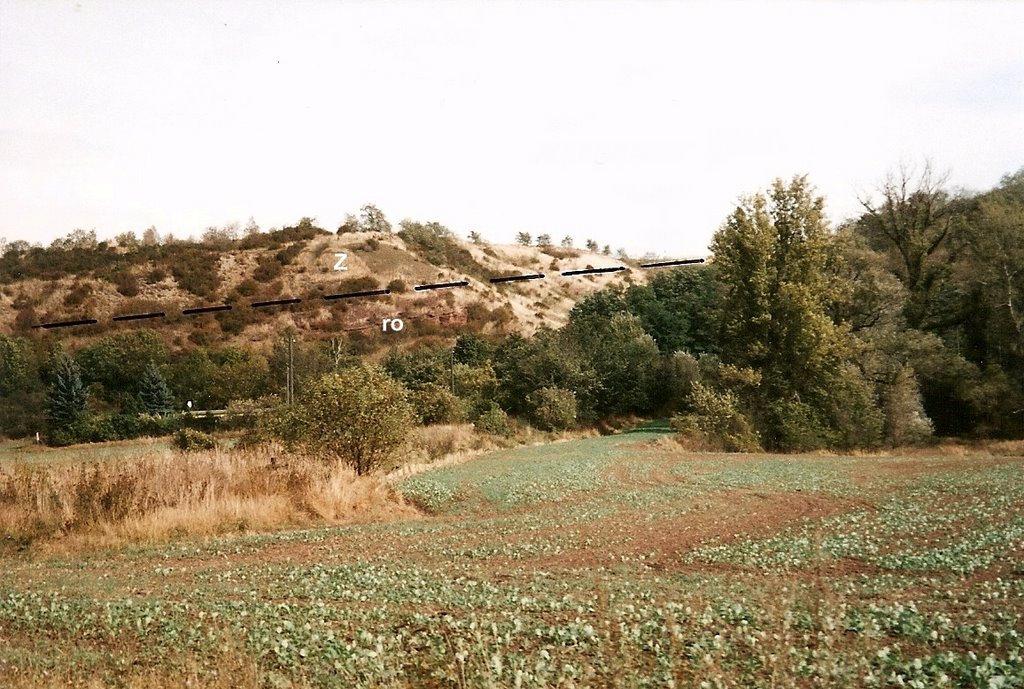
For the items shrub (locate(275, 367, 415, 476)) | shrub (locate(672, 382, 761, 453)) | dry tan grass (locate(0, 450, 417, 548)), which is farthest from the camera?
shrub (locate(672, 382, 761, 453))

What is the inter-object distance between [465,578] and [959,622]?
21.5ft

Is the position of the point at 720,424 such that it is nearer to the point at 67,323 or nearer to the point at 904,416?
the point at 904,416

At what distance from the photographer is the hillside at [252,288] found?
133 ft

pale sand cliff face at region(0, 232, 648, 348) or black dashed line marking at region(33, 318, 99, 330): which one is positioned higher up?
pale sand cliff face at region(0, 232, 648, 348)

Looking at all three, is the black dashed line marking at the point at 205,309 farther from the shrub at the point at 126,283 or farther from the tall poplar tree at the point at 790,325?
the tall poplar tree at the point at 790,325

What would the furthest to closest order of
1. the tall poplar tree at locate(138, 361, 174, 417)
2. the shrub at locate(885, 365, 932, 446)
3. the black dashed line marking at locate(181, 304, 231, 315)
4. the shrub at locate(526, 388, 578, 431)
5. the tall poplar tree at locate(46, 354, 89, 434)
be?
the shrub at locate(526, 388, 578, 431), the shrub at locate(885, 365, 932, 446), the tall poplar tree at locate(138, 361, 174, 417), the black dashed line marking at locate(181, 304, 231, 315), the tall poplar tree at locate(46, 354, 89, 434)

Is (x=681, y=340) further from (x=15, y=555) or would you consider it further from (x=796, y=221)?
(x=15, y=555)

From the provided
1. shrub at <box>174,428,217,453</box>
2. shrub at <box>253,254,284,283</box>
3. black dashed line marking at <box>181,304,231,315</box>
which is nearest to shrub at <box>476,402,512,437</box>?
shrub at <box>253,254,284,283</box>

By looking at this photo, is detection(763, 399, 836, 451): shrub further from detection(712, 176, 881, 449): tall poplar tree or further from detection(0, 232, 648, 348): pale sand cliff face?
detection(0, 232, 648, 348): pale sand cliff face

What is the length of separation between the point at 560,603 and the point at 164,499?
42.0ft

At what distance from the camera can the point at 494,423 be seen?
58312 mm

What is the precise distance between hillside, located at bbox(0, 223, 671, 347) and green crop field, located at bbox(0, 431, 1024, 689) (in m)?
27.0

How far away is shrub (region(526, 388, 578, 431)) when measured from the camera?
2542 inches

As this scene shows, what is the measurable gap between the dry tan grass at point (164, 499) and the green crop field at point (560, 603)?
1.26 meters
